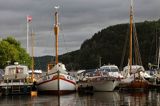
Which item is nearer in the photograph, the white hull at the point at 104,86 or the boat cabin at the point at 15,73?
the boat cabin at the point at 15,73

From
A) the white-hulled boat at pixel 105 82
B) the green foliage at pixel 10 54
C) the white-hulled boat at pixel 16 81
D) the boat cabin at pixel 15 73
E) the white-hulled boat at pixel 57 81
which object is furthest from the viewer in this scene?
the green foliage at pixel 10 54

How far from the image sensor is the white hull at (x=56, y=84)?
62688mm

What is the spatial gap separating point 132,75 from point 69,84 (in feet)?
36.4

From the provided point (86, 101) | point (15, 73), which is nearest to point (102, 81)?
point (15, 73)

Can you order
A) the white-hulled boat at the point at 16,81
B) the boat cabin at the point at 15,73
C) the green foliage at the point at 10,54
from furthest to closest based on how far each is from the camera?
the green foliage at the point at 10,54
the boat cabin at the point at 15,73
the white-hulled boat at the point at 16,81

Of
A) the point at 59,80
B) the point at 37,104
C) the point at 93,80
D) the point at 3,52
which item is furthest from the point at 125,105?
the point at 3,52

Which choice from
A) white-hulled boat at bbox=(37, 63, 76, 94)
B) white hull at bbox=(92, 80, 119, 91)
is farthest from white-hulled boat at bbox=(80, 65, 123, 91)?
white-hulled boat at bbox=(37, 63, 76, 94)

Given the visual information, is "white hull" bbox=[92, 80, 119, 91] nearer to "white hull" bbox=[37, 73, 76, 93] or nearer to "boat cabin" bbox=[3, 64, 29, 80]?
"white hull" bbox=[37, 73, 76, 93]

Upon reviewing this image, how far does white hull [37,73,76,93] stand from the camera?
62.7 meters

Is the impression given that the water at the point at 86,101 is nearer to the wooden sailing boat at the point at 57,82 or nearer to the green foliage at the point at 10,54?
the wooden sailing boat at the point at 57,82

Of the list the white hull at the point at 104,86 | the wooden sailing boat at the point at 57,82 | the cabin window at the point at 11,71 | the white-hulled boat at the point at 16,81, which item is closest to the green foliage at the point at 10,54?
the cabin window at the point at 11,71

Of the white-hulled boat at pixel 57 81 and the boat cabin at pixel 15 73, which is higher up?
the boat cabin at pixel 15 73

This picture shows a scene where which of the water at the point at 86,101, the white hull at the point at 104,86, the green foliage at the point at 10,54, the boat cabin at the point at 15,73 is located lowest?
the water at the point at 86,101

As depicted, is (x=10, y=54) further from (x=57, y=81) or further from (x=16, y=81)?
(x=57, y=81)
